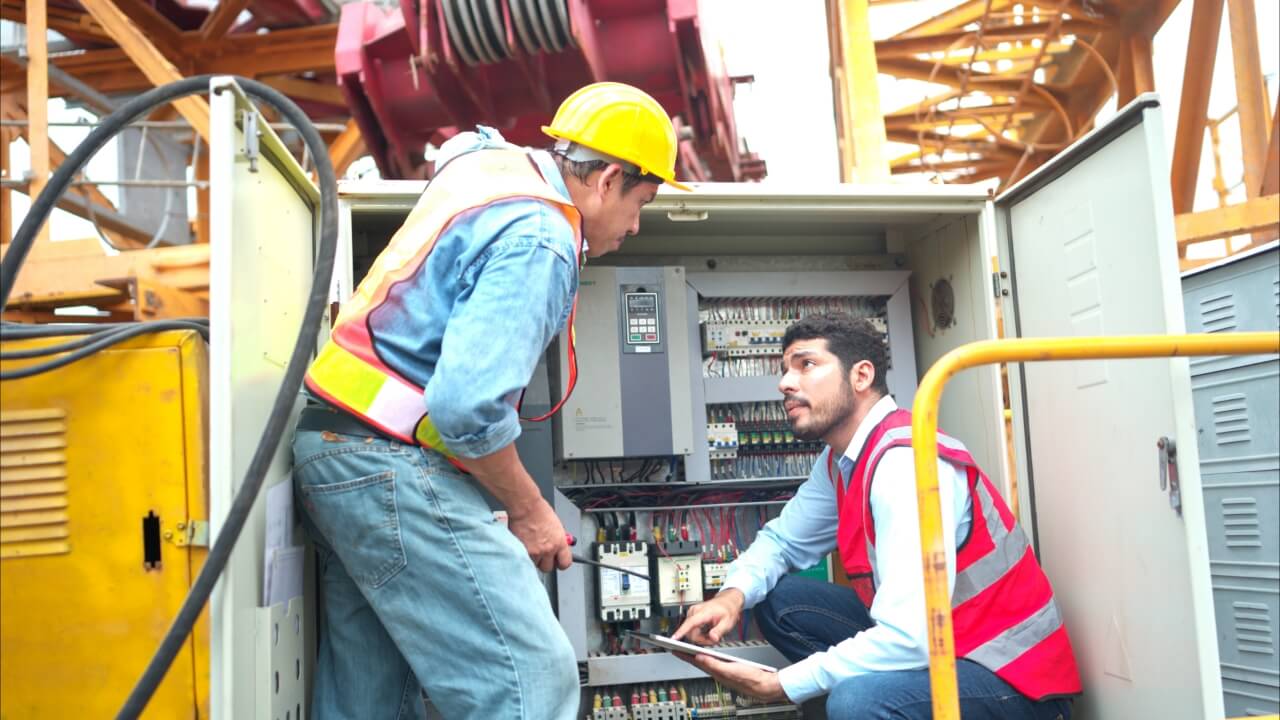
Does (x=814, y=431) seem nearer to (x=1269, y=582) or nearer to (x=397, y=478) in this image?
(x=397, y=478)

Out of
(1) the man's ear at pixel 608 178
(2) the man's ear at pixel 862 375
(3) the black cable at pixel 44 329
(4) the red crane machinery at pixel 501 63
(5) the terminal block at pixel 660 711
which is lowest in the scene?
(5) the terminal block at pixel 660 711

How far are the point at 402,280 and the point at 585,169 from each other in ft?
1.53

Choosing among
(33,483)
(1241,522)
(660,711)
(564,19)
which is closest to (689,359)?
(660,711)

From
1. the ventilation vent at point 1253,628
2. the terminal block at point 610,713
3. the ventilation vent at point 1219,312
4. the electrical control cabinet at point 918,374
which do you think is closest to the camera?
the electrical control cabinet at point 918,374

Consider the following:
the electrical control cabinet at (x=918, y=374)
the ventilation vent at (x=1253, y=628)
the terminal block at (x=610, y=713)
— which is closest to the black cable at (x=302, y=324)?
the electrical control cabinet at (x=918, y=374)

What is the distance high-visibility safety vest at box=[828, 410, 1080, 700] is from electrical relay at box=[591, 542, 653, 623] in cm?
102

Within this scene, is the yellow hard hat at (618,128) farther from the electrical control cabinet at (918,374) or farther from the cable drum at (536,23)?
the cable drum at (536,23)

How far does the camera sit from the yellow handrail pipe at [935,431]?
1662mm

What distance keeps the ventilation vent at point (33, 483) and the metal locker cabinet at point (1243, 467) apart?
3425mm

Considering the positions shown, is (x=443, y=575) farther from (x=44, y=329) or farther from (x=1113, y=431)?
(x=1113, y=431)

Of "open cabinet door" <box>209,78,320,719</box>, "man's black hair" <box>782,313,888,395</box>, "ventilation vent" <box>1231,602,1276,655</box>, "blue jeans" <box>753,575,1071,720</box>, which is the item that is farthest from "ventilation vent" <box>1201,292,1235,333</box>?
"open cabinet door" <box>209,78,320,719</box>

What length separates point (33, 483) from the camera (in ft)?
5.90

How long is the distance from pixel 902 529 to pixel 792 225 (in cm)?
146

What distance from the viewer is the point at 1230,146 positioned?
342 inches
